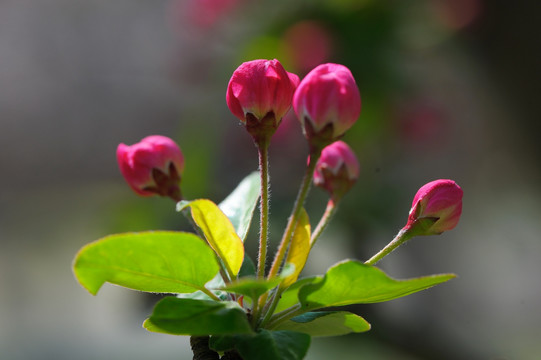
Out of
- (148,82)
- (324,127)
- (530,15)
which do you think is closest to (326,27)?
(530,15)

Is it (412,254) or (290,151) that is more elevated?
(290,151)

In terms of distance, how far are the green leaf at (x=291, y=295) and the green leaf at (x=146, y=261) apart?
0.18 ft

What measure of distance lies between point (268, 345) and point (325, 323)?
0.07 meters

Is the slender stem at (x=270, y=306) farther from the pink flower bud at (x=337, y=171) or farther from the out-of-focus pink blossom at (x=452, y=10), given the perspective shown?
the out-of-focus pink blossom at (x=452, y=10)

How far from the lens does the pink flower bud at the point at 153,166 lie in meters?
0.47

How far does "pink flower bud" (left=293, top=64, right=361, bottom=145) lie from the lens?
0.38 metres

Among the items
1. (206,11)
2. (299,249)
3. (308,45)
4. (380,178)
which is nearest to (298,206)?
(299,249)

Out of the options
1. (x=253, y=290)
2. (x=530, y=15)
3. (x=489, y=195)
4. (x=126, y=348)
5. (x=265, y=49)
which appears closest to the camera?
(x=253, y=290)

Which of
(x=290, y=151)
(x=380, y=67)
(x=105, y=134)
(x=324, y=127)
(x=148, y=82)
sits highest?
(x=148, y=82)

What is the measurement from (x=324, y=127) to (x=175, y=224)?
4.50ft

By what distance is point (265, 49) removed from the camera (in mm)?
1620

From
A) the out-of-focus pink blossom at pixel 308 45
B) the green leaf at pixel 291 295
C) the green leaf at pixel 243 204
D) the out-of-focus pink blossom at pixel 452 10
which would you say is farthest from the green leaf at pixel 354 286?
the out-of-focus pink blossom at pixel 452 10

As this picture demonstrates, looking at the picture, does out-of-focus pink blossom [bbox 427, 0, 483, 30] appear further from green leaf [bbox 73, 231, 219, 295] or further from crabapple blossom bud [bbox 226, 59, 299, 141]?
green leaf [bbox 73, 231, 219, 295]

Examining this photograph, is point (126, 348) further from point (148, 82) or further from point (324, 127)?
point (148, 82)
